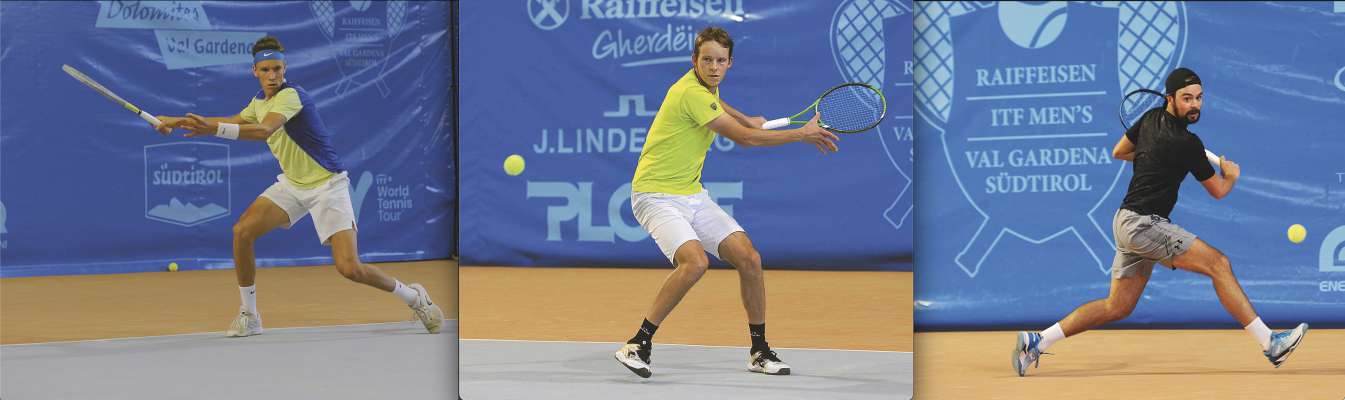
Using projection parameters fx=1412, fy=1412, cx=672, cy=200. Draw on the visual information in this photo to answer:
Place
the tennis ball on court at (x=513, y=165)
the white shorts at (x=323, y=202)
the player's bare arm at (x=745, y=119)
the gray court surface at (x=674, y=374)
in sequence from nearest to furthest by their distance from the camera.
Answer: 1. the gray court surface at (x=674, y=374)
2. the player's bare arm at (x=745, y=119)
3. the white shorts at (x=323, y=202)
4. the tennis ball on court at (x=513, y=165)

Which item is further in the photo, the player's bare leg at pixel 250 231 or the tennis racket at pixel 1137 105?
the player's bare leg at pixel 250 231

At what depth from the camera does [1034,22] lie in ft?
16.7

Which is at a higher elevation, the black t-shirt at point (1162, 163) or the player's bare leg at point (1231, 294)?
the black t-shirt at point (1162, 163)

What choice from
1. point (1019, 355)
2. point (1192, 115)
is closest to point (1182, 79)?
point (1192, 115)

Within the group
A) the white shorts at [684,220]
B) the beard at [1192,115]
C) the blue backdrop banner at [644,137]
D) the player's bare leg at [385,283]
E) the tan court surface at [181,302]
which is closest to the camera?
the white shorts at [684,220]

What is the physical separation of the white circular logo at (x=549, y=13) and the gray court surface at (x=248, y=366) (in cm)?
288

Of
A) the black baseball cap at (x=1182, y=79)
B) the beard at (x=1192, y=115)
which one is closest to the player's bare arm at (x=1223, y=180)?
the beard at (x=1192, y=115)

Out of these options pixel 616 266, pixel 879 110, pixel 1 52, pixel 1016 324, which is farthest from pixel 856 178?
pixel 1 52

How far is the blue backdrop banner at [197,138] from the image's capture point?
7.79 metres

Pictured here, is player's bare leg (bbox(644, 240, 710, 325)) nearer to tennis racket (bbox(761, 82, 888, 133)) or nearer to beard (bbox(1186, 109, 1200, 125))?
tennis racket (bbox(761, 82, 888, 133))

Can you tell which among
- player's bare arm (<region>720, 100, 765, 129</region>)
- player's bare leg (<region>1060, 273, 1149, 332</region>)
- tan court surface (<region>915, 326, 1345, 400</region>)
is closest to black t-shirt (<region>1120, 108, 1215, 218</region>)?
player's bare leg (<region>1060, 273, 1149, 332</region>)

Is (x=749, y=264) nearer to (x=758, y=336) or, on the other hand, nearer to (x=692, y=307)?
(x=758, y=336)

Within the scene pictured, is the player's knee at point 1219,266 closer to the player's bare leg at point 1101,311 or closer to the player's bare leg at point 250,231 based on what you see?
the player's bare leg at point 1101,311

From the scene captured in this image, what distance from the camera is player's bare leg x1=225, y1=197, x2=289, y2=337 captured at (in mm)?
5062
